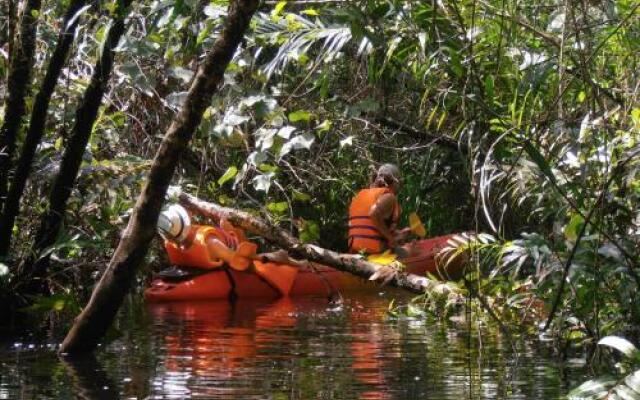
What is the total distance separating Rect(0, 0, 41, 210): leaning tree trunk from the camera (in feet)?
22.9

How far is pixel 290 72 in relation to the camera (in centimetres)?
892

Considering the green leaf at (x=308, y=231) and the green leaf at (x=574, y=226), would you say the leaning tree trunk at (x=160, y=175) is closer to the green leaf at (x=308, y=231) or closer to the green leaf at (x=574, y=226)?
the green leaf at (x=574, y=226)

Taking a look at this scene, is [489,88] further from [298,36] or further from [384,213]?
[384,213]

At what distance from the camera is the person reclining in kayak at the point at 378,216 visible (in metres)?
11.9

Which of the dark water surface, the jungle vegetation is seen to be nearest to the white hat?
the jungle vegetation

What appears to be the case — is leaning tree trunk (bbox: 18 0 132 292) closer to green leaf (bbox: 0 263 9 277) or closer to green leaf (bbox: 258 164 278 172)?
green leaf (bbox: 0 263 9 277)

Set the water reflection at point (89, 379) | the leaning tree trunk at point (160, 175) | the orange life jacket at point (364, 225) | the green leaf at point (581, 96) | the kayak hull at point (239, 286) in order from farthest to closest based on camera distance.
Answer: the orange life jacket at point (364, 225) → the kayak hull at point (239, 286) → the green leaf at point (581, 96) → the water reflection at point (89, 379) → the leaning tree trunk at point (160, 175)

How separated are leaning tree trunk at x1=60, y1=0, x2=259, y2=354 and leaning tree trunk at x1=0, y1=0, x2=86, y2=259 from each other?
1.39m

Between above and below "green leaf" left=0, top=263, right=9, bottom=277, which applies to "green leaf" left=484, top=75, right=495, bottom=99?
above

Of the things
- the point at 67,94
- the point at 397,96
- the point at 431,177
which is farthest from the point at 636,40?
the point at 431,177

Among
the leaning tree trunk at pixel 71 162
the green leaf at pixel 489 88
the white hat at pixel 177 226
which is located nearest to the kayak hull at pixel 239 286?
the white hat at pixel 177 226

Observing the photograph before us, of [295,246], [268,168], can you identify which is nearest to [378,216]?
[295,246]

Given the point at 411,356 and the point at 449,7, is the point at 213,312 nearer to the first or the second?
the point at 411,356

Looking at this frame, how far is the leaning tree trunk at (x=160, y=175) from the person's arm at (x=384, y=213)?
20.2ft
